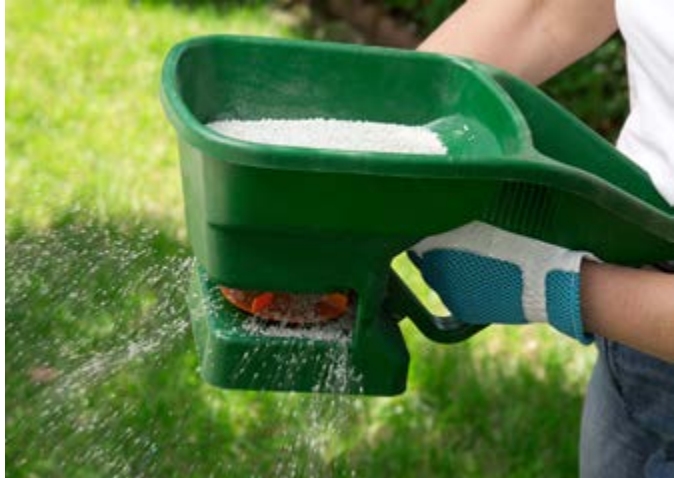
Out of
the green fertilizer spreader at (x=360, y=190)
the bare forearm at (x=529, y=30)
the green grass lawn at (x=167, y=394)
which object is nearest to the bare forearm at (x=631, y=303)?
the green fertilizer spreader at (x=360, y=190)

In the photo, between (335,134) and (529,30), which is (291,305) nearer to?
(335,134)

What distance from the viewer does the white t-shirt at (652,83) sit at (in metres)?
1.51

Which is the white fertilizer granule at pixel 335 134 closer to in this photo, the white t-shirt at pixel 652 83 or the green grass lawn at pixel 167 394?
the white t-shirt at pixel 652 83

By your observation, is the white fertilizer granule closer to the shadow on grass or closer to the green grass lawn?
the green grass lawn

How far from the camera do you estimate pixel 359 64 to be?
4.88 ft

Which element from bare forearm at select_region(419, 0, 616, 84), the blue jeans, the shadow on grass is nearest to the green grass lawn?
the shadow on grass

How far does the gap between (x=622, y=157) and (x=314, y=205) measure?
436 millimetres

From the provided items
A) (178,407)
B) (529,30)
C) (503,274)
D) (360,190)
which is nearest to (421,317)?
(503,274)

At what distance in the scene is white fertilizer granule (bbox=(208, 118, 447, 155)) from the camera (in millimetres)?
1350

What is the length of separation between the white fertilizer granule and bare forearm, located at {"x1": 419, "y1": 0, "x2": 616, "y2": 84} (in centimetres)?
24

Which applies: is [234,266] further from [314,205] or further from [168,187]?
[168,187]

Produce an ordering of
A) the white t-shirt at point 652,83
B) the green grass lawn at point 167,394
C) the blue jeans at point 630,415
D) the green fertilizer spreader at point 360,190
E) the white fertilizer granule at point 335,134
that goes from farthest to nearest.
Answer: the green grass lawn at point 167,394 < the blue jeans at point 630,415 < the white t-shirt at point 652,83 < the white fertilizer granule at point 335,134 < the green fertilizer spreader at point 360,190

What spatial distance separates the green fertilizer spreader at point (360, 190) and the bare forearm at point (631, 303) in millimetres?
18

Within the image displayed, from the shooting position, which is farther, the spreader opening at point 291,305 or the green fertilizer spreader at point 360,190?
the spreader opening at point 291,305
